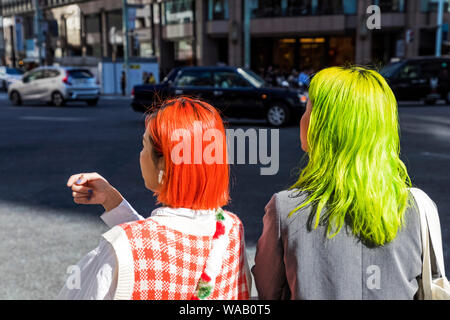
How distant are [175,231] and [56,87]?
2026cm

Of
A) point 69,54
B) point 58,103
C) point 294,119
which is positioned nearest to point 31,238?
point 294,119

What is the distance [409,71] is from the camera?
19.9 m

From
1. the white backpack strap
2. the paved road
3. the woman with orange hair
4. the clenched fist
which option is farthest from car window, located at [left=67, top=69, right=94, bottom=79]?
the white backpack strap

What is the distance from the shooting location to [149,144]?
1384 mm

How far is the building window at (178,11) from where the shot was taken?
43.6 metres

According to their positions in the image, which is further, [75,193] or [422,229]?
[75,193]

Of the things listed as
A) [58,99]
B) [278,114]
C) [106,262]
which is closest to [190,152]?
[106,262]

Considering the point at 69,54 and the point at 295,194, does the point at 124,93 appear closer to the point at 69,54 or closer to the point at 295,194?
the point at 295,194

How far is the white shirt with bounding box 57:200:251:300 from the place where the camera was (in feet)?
4.19

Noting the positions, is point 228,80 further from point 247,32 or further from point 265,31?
point 265,31

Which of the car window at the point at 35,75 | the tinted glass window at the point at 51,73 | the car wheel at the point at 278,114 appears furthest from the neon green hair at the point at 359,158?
the car window at the point at 35,75

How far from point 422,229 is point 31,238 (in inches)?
149

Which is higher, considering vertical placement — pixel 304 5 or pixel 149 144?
pixel 304 5

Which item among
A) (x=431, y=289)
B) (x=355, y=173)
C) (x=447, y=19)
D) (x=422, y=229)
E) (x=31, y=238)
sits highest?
(x=447, y=19)
